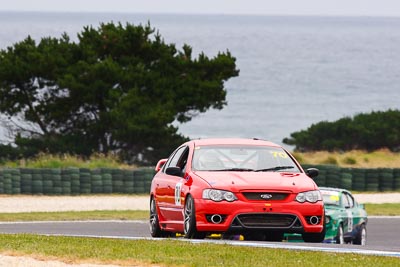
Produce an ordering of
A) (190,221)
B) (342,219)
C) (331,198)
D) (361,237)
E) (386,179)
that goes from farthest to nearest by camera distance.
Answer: (386,179) < (331,198) < (361,237) < (342,219) < (190,221)

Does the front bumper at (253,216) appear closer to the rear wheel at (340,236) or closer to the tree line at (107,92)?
the rear wheel at (340,236)

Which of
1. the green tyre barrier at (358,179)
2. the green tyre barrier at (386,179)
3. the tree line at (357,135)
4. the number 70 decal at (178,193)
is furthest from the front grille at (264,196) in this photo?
the tree line at (357,135)

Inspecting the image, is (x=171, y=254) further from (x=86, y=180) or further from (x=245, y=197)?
(x=86, y=180)

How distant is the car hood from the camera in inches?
665

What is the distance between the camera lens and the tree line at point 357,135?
5844cm

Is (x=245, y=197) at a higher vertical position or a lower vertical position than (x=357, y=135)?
higher

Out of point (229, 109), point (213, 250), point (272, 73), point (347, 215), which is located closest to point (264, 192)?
point (213, 250)

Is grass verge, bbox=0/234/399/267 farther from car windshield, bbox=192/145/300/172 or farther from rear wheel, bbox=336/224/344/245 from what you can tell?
rear wheel, bbox=336/224/344/245

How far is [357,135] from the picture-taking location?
60.0 metres

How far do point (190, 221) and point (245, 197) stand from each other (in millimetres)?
828

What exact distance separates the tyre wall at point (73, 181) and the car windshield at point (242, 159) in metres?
19.5

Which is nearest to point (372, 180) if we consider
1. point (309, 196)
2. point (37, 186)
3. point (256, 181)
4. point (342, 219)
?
point (37, 186)

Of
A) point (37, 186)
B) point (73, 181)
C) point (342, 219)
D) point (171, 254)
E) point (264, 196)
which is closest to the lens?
point (171, 254)

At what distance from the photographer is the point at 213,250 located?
1502 cm
